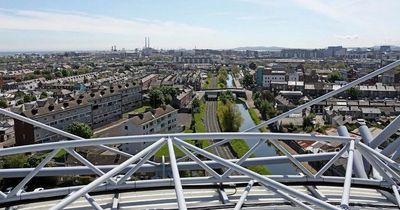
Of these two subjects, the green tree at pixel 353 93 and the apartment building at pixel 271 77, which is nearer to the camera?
the green tree at pixel 353 93

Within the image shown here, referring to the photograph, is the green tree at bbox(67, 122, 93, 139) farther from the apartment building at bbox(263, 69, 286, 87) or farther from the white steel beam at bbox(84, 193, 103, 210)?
the apartment building at bbox(263, 69, 286, 87)

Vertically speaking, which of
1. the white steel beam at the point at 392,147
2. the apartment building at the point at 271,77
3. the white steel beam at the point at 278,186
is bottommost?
A: the apartment building at the point at 271,77

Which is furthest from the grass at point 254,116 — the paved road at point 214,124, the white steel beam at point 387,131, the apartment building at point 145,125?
the white steel beam at point 387,131

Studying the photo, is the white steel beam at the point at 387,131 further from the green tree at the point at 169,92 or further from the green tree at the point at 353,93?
the green tree at the point at 353,93

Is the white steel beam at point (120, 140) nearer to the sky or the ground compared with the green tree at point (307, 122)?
nearer to the sky

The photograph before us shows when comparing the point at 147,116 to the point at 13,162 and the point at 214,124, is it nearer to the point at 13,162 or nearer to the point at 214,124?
the point at 214,124

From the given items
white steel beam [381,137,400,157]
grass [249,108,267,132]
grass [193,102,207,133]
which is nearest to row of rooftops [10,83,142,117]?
grass [193,102,207,133]

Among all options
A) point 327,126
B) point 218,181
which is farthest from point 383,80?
point 218,181

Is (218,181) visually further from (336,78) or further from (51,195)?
(336,78)
